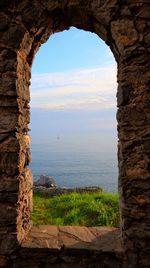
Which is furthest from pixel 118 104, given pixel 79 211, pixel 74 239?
pixel 79 211

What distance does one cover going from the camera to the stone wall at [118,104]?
11.4 ft

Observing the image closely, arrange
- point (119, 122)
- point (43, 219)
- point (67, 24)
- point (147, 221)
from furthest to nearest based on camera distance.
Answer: point (43, 219)
point (67, 24)
point (119, 122)
point (147, 221)

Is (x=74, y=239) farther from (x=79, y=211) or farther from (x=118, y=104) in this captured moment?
(x=79, y=211)

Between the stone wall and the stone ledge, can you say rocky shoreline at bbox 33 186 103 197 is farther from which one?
the stone wall

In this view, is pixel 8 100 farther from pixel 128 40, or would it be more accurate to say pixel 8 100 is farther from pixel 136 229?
pixel 136 229

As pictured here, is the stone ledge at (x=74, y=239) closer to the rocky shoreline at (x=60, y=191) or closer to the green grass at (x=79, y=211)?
the green grass at (x=79, y=211)

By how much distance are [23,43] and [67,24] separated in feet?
2.29

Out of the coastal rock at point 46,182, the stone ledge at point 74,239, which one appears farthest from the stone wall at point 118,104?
the coastal rock at point 46,182

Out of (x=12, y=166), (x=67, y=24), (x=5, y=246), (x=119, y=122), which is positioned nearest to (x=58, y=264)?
(x=5, y=246)

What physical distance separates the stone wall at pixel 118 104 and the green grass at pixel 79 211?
7.60ft

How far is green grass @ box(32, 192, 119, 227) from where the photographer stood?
6.07 m

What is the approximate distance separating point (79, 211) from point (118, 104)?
11.3 ft

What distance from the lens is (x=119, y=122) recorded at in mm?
3662

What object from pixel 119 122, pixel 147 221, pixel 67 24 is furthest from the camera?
pixel 67 24
